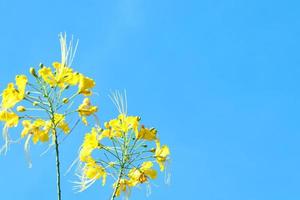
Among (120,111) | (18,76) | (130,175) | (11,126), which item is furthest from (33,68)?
(130,175)

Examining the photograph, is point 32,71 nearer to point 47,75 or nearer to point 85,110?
point 47,75

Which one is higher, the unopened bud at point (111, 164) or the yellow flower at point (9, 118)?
the yellow flower at point (9, 118)

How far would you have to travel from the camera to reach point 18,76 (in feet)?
13.8

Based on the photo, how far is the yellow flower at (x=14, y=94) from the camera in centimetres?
416

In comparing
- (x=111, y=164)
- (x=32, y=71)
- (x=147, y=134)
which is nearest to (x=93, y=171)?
(x=111, y=164)

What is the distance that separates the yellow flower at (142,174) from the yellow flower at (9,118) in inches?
37.6

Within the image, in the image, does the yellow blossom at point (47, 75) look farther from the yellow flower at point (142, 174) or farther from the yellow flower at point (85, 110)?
the yellow flower at point (142, 174)

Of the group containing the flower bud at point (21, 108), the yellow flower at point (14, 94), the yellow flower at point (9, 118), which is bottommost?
the yellow flower at point (9, 118)

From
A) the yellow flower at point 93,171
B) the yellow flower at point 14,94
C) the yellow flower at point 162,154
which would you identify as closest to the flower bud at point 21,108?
the yellow flower at point 14,94

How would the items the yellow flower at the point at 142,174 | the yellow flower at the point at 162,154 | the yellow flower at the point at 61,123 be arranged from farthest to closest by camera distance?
the yellow flower at the point at 162,154
the yellow flower at the point at 142,174
the yellow flower at the point at 61,123

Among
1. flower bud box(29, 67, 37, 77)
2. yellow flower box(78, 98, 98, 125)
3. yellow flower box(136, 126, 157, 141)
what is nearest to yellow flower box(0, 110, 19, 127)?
flower bud box(29, 67, 37, 77)

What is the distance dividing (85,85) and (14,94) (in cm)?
53

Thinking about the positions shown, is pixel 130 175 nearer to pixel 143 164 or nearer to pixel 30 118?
pixel 143 164

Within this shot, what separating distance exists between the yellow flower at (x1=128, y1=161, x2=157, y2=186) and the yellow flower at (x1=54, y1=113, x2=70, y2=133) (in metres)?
0.64
